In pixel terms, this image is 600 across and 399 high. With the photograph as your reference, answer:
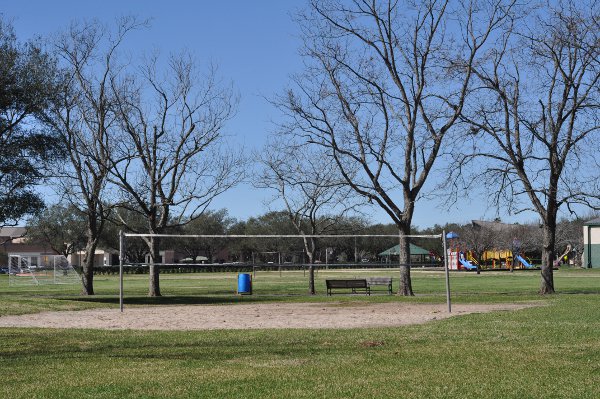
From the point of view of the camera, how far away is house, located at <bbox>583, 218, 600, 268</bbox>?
338ft

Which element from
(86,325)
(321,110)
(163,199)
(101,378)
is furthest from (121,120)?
(101,378)

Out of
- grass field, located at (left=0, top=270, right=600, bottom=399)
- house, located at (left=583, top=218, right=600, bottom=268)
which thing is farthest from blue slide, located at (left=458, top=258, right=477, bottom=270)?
grass field, located at (left=0, top=270, right=600, bottom=399)

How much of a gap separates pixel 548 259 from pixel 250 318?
16.9 meters

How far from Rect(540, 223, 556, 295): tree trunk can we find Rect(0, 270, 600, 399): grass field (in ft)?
53.5

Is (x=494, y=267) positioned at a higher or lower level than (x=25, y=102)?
lower

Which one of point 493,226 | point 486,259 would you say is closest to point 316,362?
point 486,259

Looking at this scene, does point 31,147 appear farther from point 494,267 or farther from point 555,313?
point 494,267

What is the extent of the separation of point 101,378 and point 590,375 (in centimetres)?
580

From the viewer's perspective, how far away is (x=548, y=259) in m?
34.7

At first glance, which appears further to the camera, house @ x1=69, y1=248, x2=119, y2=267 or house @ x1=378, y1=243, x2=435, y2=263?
house @ x1=69, y1=248, x2=119, y2=267

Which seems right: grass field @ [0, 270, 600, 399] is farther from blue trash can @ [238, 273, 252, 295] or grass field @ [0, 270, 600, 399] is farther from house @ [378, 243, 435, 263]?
house @ [378, 243, 435, 263]

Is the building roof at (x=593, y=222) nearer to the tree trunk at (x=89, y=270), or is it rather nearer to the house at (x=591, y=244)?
the house at (x=591, y=244)

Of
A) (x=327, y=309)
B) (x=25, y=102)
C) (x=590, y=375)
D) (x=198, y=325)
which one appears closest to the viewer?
(x=590, y=375)

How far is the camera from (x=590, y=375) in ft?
32.3
